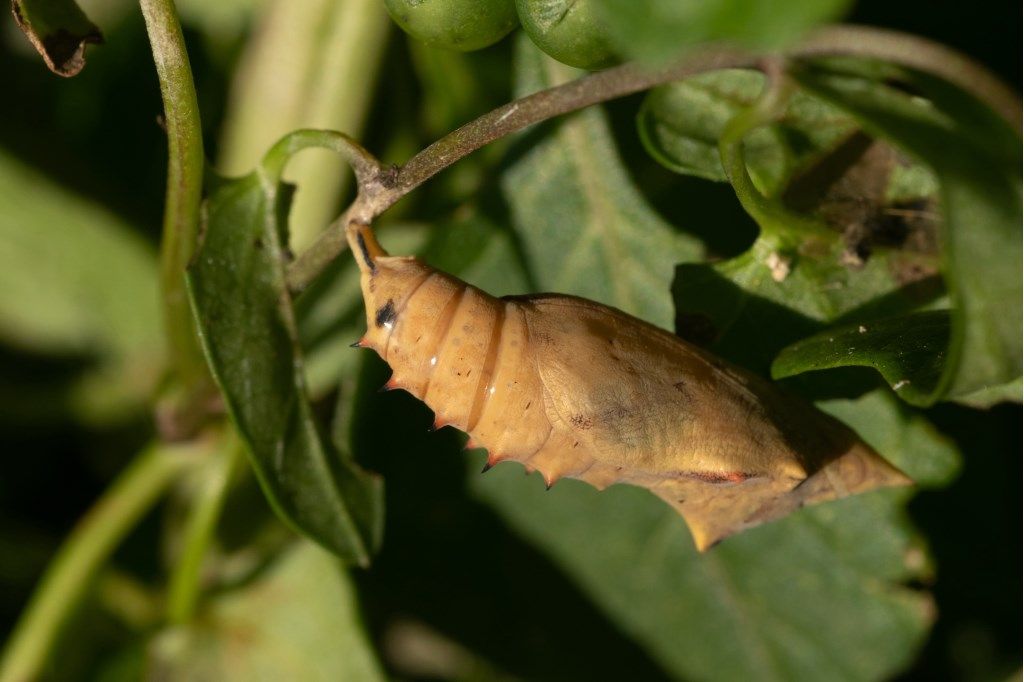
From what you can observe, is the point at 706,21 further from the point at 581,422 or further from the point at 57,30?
the point at 57,30

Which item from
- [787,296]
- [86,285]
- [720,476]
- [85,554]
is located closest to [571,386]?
[720,476]

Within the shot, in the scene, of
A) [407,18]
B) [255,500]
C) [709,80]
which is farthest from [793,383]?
[255,500]

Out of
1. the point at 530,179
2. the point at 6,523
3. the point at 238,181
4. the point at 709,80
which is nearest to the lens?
the point at 238,181

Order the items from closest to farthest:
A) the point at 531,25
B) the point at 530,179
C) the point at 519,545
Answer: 1. the point at 531,25
2. the point at 530,179
3. the point at 519,545

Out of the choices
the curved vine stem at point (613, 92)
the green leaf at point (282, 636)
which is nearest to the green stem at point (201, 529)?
the green leaf at point (282, 636)

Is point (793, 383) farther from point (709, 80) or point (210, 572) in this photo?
point (210, 572)

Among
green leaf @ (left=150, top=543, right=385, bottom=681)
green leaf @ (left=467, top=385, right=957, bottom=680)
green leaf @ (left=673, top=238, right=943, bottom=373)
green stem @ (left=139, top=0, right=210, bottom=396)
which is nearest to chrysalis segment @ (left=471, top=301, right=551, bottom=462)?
green leaf @ (left=673, top=238, right=943, bottom=373)
